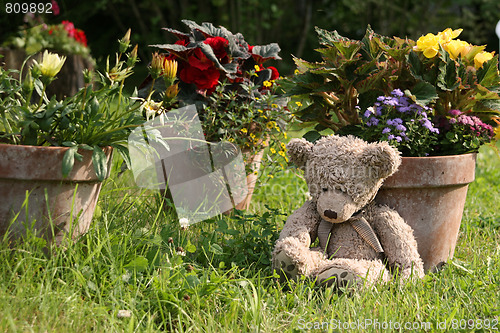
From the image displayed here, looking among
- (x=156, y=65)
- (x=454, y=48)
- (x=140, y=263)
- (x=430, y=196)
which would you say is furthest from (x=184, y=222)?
(x=454, y=48)

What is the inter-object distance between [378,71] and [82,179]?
126 centimetres

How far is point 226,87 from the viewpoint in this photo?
273 cm

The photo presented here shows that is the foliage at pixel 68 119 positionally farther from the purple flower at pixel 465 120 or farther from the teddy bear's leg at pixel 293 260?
the purple flower at pixel 465 120

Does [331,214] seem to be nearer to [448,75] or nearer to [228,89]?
[448,75]

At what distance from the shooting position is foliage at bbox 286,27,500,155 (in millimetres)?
2123

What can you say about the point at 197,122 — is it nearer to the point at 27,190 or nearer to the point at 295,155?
the point at 295,155

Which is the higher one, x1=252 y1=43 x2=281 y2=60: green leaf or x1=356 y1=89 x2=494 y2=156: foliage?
x1=252 y1=43 x2=281 y2=60: green leaf

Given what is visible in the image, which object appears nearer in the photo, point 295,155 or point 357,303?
Answer: point 357,303

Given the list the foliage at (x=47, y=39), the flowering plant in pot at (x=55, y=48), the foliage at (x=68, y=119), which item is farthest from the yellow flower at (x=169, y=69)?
the foliage at (x=47, y=39)

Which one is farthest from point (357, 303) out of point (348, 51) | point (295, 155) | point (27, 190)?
point (27, 190)

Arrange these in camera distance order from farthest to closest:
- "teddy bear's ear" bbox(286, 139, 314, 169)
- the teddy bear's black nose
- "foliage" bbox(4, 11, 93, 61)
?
"foliage" bbox(4, 11, 93, 61) < "teddy bear's ear" bbox(286, 139, 314, 169) < the teddy bear's black nose

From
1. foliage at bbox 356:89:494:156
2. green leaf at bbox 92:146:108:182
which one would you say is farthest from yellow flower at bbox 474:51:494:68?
green leaf at bbox 92:146:108:182

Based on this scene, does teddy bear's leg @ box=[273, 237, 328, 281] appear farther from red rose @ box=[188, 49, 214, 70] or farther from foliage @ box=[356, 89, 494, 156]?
red rose @ box=[188, 49, 214, 70]

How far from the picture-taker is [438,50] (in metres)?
2.14
